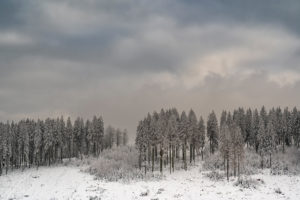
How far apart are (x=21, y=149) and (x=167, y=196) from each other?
221 feet

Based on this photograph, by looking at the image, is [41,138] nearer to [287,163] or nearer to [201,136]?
[201,136]

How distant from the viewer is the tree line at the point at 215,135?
8244cm

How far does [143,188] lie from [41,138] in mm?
52435

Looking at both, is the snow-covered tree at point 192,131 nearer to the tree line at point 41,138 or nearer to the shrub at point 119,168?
the shrub at point 119,168

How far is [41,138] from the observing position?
105m

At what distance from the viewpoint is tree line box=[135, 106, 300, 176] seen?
82438 millimetres

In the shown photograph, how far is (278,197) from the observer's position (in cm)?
5503

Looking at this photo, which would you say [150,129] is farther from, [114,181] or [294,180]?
[294,180]

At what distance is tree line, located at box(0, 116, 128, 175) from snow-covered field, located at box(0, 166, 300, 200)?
19.9 m

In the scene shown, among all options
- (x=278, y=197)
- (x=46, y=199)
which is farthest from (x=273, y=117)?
(x=46, y=199)

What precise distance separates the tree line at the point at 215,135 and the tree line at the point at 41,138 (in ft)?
80.2

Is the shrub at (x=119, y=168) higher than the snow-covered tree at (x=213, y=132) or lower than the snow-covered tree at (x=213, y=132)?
lower

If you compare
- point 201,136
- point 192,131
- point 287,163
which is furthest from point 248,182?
point 201,136

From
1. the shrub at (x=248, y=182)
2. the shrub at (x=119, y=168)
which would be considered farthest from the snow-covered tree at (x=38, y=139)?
the shrub at (x=248, y=182)
